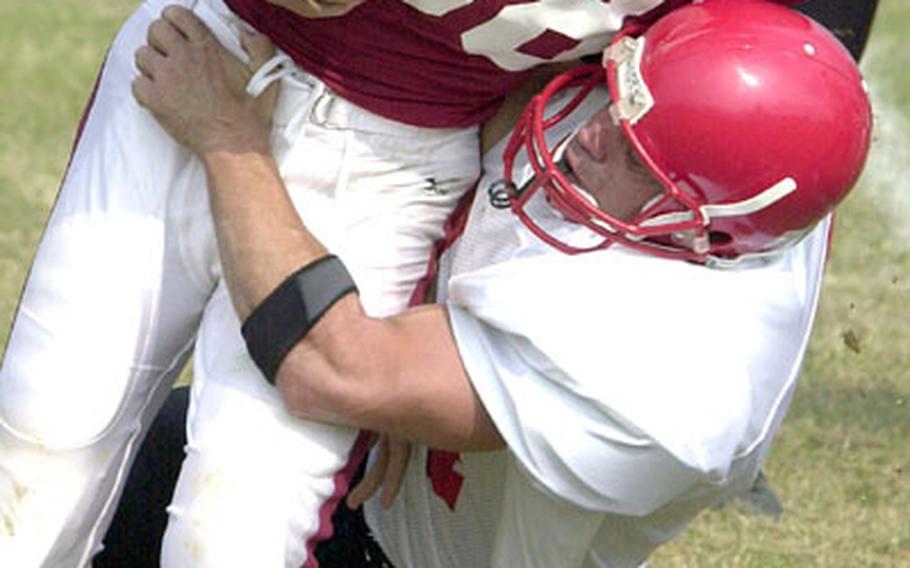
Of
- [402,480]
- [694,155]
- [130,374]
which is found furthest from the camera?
[402,480]

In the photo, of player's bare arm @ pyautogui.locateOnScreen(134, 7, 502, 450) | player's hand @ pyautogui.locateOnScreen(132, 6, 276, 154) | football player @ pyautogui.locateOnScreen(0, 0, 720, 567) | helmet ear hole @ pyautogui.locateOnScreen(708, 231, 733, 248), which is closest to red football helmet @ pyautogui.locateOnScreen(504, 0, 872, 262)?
helmet ear hole @ pyautogui.locateOnScreen(708, 231, 733, 248)

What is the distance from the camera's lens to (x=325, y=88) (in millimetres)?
3023

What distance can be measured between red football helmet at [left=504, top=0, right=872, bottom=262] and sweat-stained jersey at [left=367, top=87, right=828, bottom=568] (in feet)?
0.18

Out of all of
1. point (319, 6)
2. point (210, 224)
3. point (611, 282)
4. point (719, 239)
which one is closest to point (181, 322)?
point (210, 224)

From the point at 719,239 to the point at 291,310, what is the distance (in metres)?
0.55

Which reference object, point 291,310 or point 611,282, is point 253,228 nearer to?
point 291,310

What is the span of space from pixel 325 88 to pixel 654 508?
707 millimetres


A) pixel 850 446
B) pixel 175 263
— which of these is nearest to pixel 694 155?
pixel 175 263

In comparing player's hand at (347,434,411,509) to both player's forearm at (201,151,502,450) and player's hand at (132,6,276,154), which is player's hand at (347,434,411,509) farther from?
player's hand at (132,6,276,154)

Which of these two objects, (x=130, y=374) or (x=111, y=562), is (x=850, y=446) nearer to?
(x=111, y=562)

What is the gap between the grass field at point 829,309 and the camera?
418 centimetres

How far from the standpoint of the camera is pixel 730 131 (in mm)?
2787

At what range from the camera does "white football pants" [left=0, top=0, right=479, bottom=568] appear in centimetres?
293

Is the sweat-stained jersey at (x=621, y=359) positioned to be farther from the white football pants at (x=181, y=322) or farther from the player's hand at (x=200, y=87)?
the player's hand at (x=200, y=87)
